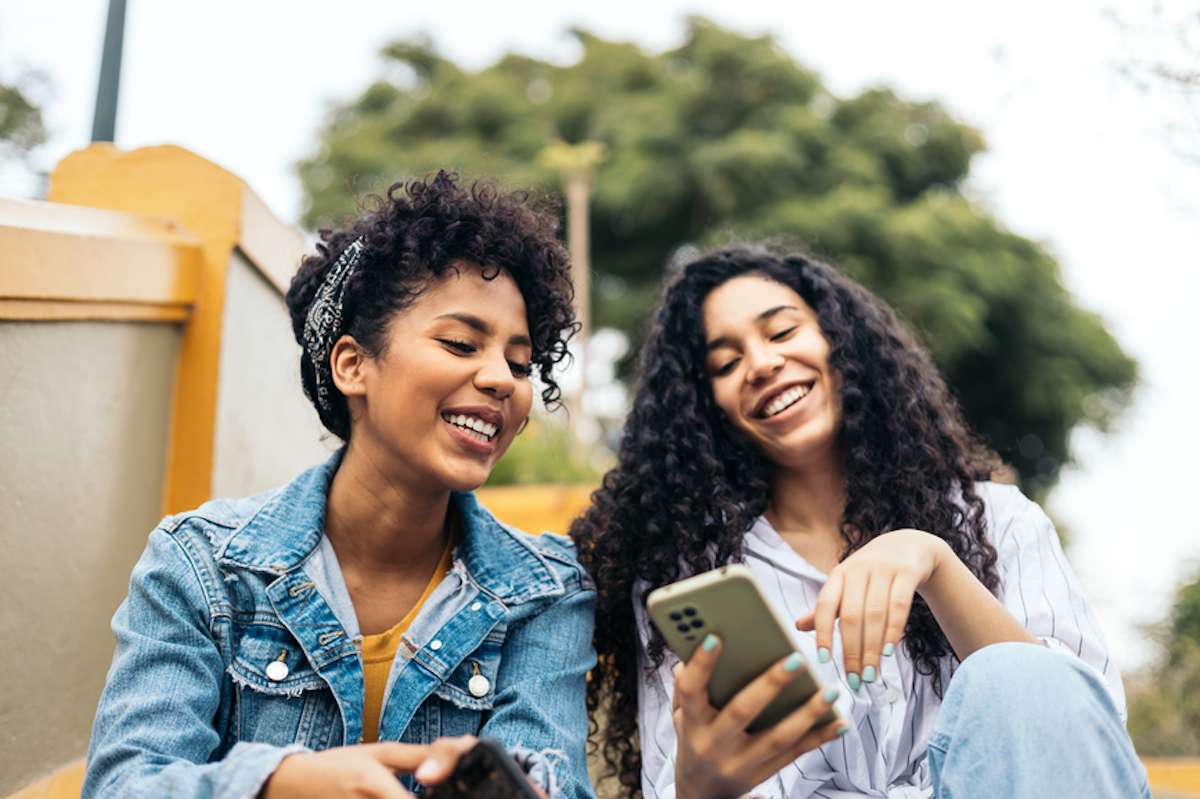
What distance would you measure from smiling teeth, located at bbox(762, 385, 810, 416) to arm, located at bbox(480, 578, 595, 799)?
63 centimetres

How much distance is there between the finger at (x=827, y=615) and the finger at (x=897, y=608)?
0.27 ft

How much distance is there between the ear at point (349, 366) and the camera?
7.43 feet

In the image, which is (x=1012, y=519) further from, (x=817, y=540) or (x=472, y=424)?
(x=472, y=424)

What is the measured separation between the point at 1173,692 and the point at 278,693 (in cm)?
691

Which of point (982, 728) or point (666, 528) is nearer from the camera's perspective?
point (982, 728)

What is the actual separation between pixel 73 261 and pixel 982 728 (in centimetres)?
229

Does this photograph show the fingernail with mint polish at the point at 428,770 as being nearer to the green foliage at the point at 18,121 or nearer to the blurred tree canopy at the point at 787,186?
the green foliage at the point at 18,121

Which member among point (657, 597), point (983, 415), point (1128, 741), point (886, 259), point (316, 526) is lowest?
point (1128, 741)

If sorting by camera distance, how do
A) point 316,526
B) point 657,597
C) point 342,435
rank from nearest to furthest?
point 657,597 < point 316,526 < point 342,435

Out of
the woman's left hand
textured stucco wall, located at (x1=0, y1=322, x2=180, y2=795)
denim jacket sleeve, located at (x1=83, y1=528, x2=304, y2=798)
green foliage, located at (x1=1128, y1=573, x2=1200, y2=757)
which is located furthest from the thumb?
green foliage, located at (x1=1128, y1=573, x2=1200, y2=757)

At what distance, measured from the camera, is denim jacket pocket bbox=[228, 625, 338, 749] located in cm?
197

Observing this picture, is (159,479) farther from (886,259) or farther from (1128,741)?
(886,259)

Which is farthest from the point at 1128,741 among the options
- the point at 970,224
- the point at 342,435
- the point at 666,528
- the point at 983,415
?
the point at 983,415

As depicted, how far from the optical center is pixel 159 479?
123 inches
